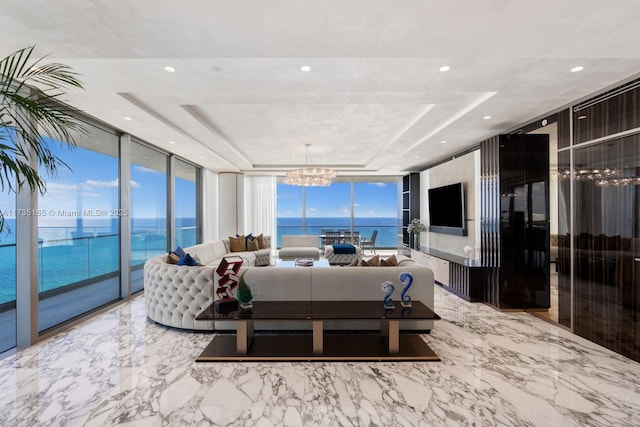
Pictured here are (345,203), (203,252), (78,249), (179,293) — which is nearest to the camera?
(179,293)

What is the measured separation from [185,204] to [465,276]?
6755 mm

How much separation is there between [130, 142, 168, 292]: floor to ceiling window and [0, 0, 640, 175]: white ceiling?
103cm

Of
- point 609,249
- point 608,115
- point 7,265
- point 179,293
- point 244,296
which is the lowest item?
point 179,293

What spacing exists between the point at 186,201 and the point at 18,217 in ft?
15.0

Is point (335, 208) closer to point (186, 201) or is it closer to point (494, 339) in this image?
point (186, 201)

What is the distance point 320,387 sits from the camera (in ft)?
7.73

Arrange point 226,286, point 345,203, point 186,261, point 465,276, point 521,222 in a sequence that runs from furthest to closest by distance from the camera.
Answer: point 345,203 < point 465,276 < point 521,222 < point 186,261 < point 226,286

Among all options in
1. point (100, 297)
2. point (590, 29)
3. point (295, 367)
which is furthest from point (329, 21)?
point (100, 297)

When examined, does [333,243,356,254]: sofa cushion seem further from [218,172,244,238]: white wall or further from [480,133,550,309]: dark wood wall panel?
[218,172,244,238]: white wall

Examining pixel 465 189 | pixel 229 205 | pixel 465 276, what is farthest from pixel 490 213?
pixel 229 205

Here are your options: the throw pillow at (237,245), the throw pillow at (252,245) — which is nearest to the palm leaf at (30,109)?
the throw pillow at (237,245)

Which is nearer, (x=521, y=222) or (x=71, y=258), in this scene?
(x=521, y=222)

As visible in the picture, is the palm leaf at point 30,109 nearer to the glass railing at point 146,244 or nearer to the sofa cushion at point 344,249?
the glass railing at point 146,244

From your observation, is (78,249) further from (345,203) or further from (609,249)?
(345,203)
